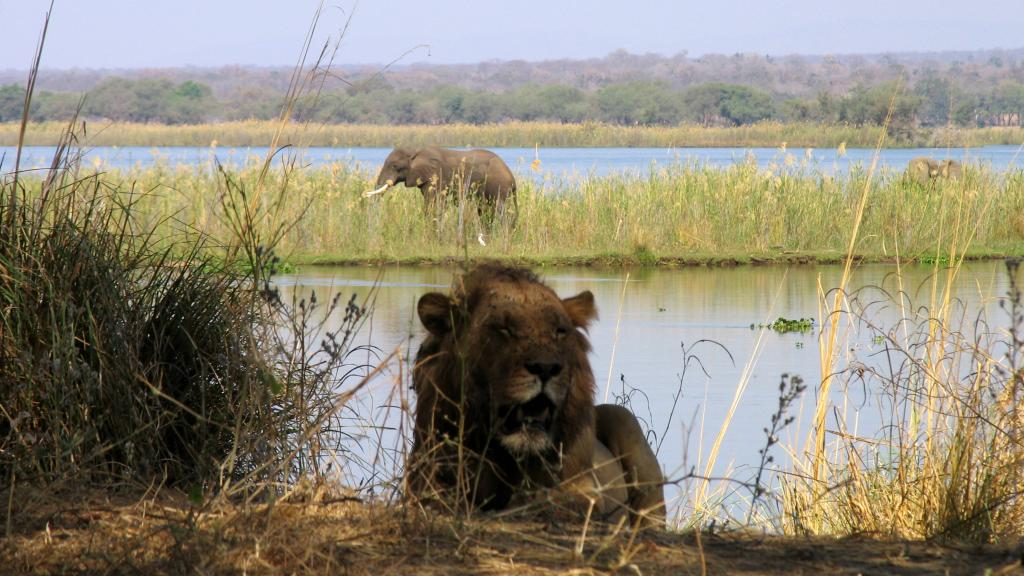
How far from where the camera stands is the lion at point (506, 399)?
415 cm

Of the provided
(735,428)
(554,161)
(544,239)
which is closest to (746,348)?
(735,428)

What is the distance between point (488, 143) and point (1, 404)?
208 ft

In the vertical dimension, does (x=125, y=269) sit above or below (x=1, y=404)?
above

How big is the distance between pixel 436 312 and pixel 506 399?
0.46 metres

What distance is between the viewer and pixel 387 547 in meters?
3.85

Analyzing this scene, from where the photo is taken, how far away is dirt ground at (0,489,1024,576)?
3.60 metres

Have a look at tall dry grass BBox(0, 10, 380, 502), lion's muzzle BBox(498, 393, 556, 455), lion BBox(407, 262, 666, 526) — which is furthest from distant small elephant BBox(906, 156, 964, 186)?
lion's muzzle BBox(498, 393, 556, 455)

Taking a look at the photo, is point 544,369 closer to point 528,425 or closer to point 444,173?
point 528,425

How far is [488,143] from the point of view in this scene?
224ft

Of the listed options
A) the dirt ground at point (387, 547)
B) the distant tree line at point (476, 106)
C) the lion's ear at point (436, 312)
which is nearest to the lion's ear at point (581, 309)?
the lion's ear at point (436, 312)

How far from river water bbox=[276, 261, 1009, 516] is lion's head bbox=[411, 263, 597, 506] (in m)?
0.20

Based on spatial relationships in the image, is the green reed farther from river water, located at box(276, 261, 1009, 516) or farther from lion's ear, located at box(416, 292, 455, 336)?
lion's ear, located at box(416, 292, 455, 336)

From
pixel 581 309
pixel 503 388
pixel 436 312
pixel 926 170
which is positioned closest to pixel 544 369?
pixel 503 388

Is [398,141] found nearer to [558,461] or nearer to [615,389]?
[615,389]
